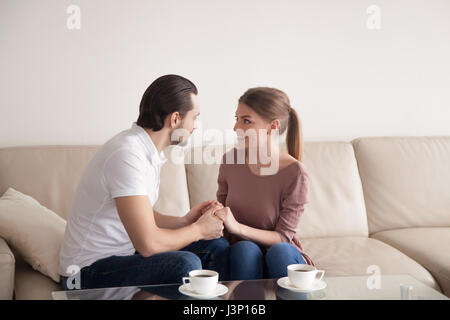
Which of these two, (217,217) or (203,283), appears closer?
(203,283)

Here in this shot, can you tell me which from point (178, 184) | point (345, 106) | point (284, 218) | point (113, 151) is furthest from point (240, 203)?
point (345, 106)

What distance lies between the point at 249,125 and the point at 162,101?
423 mm

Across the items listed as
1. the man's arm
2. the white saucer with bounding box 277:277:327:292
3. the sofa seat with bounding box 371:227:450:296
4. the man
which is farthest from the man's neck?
the sofa seat with bounding box 371:227:450:296

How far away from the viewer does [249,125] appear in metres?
1.99

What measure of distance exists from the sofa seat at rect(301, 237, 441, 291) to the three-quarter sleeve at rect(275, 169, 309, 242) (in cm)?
25

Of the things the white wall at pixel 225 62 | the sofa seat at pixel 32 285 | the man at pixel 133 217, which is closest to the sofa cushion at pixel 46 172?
the white wall at pixel 225 62

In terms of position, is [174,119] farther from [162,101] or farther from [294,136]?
[294,136]

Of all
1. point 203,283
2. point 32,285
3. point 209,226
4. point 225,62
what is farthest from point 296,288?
point 225,62

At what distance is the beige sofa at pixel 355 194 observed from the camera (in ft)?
7.00

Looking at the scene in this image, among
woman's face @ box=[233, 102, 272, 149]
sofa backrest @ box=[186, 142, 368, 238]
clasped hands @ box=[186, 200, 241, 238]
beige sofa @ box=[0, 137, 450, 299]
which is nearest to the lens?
clasped hands @ box=[186, 200, 241, 238]

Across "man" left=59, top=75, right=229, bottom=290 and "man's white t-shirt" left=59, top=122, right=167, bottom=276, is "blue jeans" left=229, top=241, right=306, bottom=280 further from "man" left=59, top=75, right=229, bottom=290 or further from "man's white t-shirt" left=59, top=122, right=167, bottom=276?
"man's white t-shirt" left=59, top=122, right=167, bottom=276

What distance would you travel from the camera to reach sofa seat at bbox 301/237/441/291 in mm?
2006

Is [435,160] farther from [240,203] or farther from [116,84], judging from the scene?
[116,84]

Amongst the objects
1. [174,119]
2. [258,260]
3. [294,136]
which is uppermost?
[174,119]
